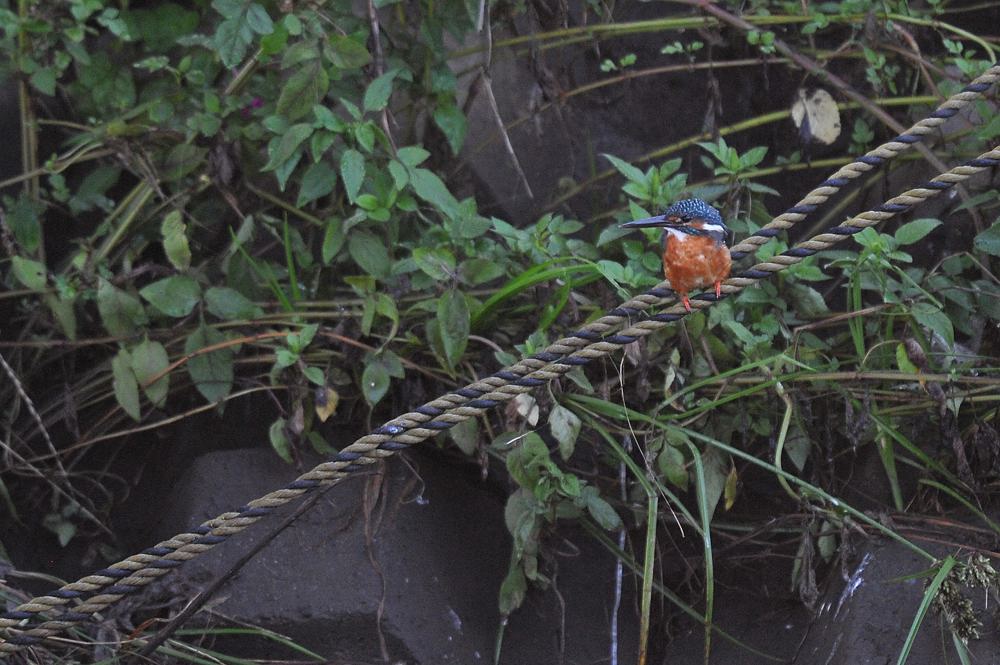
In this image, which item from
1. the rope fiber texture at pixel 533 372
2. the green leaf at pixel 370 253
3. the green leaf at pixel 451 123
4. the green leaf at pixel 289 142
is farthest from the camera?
the green leaf at pixel 451 123

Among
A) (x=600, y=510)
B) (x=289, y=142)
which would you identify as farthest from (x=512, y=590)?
(x=289, y=142)

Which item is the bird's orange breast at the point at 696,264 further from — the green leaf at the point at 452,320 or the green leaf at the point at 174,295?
the green leaf at the point at 174,295

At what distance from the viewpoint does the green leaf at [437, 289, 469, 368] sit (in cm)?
263

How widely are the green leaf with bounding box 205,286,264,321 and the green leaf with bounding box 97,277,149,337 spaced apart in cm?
23

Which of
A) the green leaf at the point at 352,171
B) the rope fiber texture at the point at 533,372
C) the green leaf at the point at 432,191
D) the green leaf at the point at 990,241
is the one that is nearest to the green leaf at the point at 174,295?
the green leaf at the point at 352,171

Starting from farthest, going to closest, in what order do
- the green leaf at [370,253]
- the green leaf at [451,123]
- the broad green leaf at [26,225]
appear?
1. the broad green leaf at [26,225]
2. the green leaf at [451,123]
3. the green leaf at [370,253]

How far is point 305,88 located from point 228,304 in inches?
24.3

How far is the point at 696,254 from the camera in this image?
2166mm

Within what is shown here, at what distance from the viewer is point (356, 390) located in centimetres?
289

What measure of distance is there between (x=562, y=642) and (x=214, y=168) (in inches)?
65.5

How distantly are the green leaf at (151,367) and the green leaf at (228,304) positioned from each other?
0.19m

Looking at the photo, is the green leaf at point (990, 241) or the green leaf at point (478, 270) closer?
the green leaf at point (990, 241)

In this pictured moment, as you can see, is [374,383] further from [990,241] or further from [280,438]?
[990,241]

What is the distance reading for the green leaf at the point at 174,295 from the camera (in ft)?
9.32
